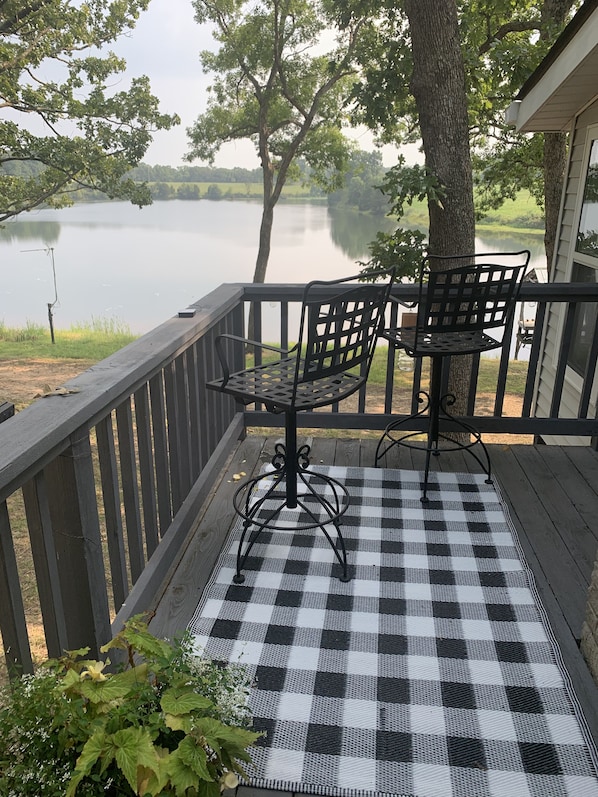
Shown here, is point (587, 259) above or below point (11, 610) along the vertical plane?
above

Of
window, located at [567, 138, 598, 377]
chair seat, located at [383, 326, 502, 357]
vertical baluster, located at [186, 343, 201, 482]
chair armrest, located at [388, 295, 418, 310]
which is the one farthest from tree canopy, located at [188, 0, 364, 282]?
vertical baluster, located at [186, 343, 201, 482]

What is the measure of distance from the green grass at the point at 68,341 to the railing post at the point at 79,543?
45.8 ft

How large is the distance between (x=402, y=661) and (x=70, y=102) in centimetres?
1220

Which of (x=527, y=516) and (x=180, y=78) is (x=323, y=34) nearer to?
(x=180, y=78)

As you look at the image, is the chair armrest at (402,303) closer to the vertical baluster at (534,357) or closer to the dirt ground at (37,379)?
the vertical baluster at (534,357)

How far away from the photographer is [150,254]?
959 inches

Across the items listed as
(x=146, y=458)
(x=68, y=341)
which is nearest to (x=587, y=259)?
(x=146, y=458)

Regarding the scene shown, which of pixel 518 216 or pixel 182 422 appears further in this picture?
pixel 518 216

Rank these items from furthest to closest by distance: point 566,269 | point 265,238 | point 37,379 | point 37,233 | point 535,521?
1. point 37,233
2. point 265,238
3. point 37,379
4. point 566,269
5. point 535,521

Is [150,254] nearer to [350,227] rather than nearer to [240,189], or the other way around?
[240,189]

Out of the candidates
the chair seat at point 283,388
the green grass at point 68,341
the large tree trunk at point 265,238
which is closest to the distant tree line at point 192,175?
the large tree trunk at point 265,238

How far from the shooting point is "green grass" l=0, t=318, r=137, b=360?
15.5 metres

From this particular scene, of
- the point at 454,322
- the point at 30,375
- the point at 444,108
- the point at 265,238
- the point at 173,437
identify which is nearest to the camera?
the point at 173,437

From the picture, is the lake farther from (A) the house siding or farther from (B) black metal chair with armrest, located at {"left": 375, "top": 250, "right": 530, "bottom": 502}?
(B) black metal chair with armrest, located at {"left": 375, "top": 250, "right": 530, "bottom": 502}
